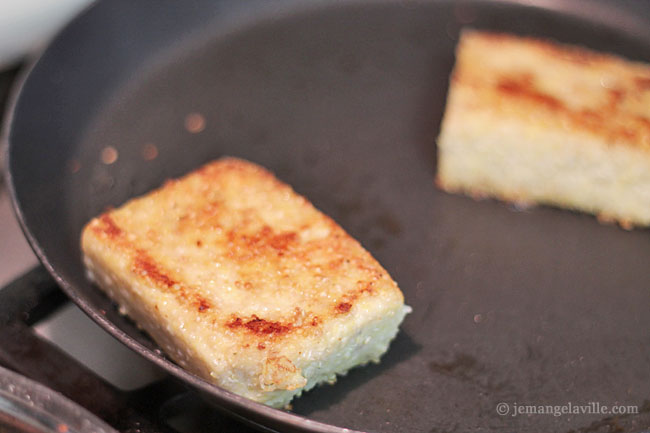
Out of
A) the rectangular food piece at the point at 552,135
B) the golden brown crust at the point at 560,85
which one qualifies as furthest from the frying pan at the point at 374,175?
the golden brown crust at the point at 560,85

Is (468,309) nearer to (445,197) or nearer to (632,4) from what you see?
(445,197)

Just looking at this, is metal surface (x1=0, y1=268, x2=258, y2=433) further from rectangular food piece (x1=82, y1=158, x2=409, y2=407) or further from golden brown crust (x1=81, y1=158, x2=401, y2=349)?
golden brown crust (x1=81, y1=158, x2=401, y2=349)

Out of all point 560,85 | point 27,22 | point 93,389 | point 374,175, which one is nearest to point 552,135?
point 560,85

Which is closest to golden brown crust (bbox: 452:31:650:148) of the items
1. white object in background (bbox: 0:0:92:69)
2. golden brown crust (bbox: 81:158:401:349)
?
golden brown crust (bbox: 81:158:401:349)

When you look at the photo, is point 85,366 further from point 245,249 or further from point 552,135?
point 552,135

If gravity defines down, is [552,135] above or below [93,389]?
above
